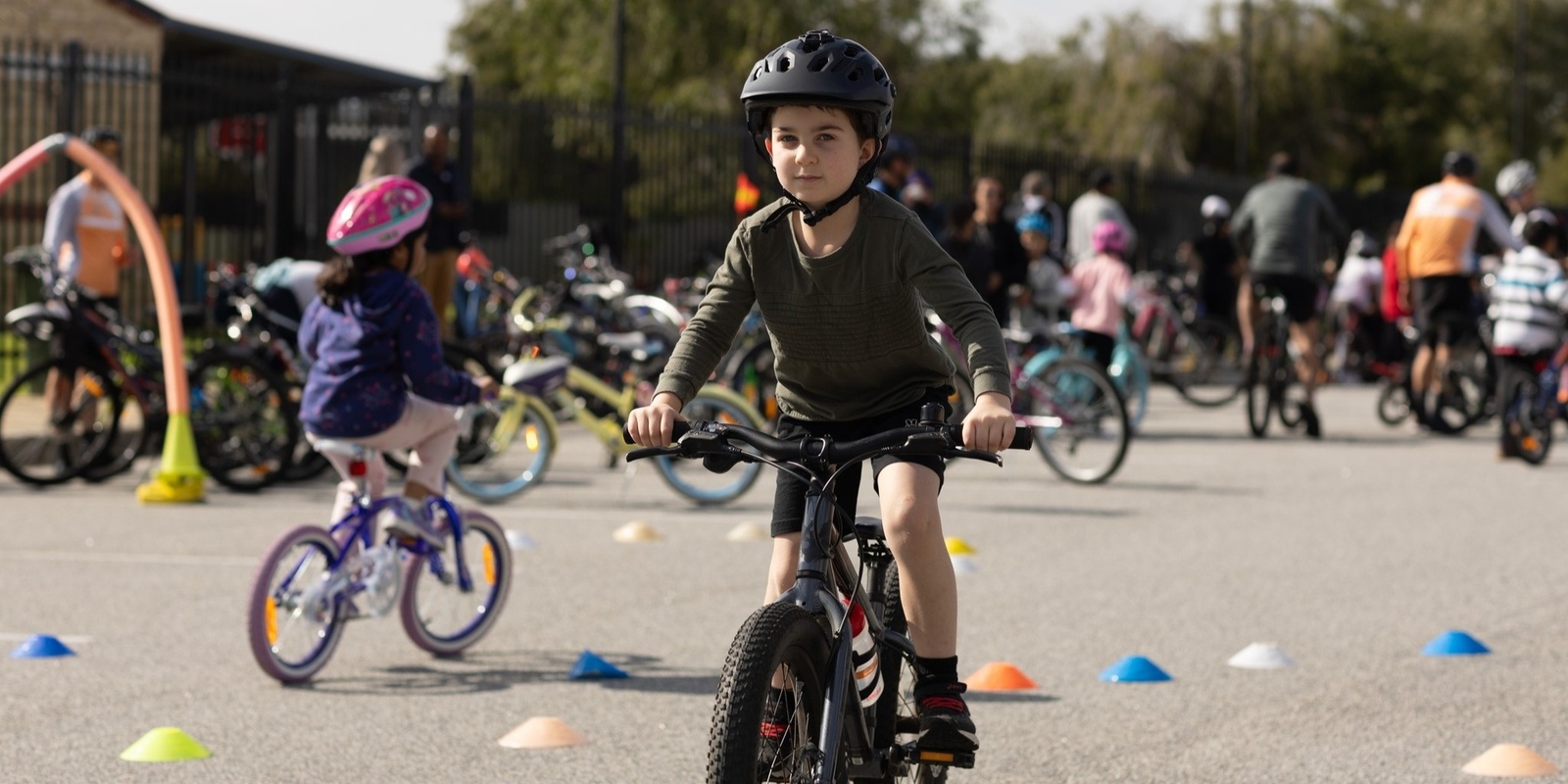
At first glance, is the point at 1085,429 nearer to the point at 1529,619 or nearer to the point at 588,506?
the point at 588,506

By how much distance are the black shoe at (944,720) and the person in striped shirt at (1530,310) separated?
10.1 m

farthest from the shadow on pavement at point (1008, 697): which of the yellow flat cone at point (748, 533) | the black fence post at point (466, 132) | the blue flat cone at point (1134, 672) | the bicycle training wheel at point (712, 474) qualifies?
the black fence post at point (466, 132)

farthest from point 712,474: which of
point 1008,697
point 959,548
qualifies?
point 1008,697

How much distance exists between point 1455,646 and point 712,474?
16.8 feet

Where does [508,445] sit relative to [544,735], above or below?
above

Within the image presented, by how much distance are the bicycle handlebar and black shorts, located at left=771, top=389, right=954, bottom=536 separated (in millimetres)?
A: 178

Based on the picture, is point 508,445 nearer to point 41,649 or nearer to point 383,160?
point 383,160

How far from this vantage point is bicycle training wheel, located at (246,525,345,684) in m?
6.31

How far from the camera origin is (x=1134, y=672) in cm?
645

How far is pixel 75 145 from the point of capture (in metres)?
11.8

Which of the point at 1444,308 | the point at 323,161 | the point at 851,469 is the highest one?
the point at 323,161

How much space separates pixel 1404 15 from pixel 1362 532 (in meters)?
51.2

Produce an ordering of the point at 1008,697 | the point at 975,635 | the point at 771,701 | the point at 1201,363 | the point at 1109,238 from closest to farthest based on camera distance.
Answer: the point at 771,701 < the point at 1008,697 < the point at 975,635 < the point at 1109,238 < the point at 1201,363

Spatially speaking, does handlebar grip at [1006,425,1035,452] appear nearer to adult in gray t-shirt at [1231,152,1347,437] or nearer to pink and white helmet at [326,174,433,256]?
pink and white helmet at [326,174,433,256]
